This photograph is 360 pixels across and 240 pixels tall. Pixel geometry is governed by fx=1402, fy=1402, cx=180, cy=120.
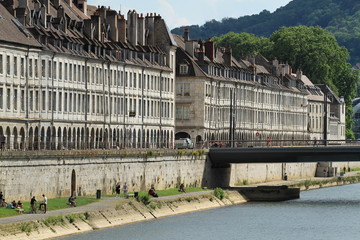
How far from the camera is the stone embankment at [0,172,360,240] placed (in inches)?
3179

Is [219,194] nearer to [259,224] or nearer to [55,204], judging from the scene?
[259,224]

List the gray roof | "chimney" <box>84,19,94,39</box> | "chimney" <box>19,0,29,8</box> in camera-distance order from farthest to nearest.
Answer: "chimney" <box>84,19,94,39</box>
"chimney" <box>19,0,29,8</box>
the gray roof

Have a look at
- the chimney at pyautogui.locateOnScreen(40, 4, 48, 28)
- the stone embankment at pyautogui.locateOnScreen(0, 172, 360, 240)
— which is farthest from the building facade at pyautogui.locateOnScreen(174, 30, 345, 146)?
the stone embankment at pyautogui.locateOnScreen(0, 172, 360, 240)

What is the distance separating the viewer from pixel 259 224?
105875mm

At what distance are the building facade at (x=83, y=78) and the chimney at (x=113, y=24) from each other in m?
0.10

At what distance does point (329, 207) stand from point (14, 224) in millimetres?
51903

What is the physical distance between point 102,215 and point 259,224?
16.4 meters

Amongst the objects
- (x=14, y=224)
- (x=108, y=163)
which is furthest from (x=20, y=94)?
(x=14, y=224)

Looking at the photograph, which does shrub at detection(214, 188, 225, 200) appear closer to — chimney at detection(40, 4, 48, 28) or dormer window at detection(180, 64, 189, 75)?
chimney at detection(40, 4, 48, 28)

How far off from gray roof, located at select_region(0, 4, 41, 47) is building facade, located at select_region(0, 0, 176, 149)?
5.0 inches

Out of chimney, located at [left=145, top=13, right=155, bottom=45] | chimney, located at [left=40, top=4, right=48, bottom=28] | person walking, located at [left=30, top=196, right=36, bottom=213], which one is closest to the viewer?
person walking, located at [left=30, top=196, right=36, bottom=213]

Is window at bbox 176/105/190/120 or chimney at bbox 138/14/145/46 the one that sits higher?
chimney at bbox 138/14/145/46

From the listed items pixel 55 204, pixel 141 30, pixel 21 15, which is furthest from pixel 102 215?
pixel 141 30

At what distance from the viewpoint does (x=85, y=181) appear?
10875 cm
